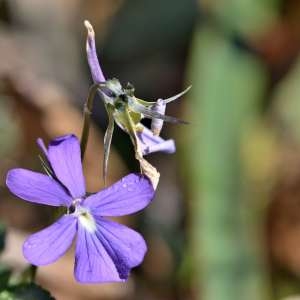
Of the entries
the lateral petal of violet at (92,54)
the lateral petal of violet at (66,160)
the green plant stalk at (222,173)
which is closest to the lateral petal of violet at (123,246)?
the lateral petal of violet at (66,160)

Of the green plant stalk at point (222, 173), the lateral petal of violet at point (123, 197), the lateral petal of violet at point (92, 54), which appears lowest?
the lateral petal of violet at point (123, 197)

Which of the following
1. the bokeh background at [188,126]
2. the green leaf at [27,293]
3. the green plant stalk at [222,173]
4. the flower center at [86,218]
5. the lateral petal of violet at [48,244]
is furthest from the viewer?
the bokeh background at [188,126]

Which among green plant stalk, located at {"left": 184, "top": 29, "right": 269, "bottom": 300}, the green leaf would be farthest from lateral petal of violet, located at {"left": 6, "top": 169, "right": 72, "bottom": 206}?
green plant stalk, located at {"left": 184, "top": 29, "right": 269, "bottom": 300}

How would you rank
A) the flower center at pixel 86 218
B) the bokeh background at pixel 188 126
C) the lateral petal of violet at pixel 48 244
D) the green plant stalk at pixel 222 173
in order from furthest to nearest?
the bokeh background at pixel 188 126, the green plant stalk at pixel 222 173, the flower center at pixel 86 218, the lateral petal of violet at pixel 48 244

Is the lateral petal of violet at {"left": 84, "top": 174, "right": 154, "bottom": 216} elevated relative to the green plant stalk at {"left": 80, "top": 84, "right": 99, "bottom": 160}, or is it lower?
lower

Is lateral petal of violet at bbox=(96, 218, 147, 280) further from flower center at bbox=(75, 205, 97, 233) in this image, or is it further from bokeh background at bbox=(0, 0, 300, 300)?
bokeh background at bbox=(0, 0, 300, 300)

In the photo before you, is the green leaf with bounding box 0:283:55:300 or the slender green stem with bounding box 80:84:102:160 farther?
the green leaf with bounding box 0:283:55:300

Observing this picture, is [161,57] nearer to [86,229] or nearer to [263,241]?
[263,241]

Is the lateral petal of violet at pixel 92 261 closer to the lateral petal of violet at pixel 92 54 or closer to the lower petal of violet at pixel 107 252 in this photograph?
the lower petal of violet at pixel 107 252
